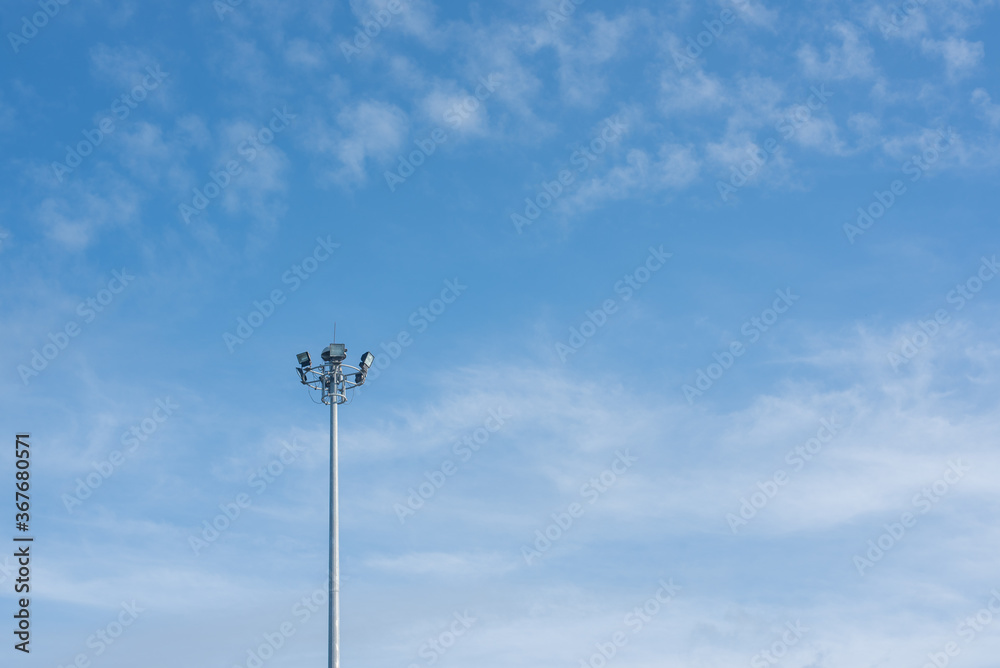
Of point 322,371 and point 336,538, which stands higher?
point 322,371

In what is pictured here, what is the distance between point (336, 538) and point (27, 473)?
11.8 m

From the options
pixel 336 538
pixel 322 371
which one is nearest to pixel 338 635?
pixel 336 538

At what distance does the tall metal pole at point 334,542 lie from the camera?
81.3 m

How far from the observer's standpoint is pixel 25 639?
85062 millimetres

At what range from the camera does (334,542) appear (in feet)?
272

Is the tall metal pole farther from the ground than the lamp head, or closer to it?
closer to it

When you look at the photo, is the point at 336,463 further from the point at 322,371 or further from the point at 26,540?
the point at 26,540

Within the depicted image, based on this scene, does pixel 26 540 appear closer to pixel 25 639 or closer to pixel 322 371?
pixel 25 639

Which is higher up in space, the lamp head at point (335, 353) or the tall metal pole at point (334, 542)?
the lamp head at point (335, 353)

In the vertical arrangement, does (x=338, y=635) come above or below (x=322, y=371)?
below

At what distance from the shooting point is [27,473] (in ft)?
279

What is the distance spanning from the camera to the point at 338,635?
267 feet

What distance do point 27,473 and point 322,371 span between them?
37.2 ft

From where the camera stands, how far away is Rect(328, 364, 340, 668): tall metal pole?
81312 mm
